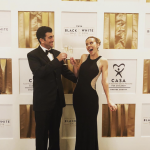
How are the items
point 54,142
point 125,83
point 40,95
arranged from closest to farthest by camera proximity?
point 40,95 < point 54,142 < point 125,83

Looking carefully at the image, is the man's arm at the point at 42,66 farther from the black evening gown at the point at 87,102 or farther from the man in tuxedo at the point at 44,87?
the black evening gown at the point at 87,102

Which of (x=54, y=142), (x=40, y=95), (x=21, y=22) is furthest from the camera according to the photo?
(x=21, y=22)

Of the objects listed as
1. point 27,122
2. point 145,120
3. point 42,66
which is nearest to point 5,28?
point 42,66

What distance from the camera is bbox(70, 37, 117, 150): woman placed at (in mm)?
1748

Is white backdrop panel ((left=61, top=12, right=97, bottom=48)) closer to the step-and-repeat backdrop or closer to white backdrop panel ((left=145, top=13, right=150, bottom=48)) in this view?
the step-and-repeat backdrop

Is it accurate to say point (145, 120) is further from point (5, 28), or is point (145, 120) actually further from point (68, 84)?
point (5, 28)

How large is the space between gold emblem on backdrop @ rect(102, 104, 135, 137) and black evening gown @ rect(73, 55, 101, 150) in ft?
1.73

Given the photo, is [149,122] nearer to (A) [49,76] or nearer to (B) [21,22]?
(A) [49,76]

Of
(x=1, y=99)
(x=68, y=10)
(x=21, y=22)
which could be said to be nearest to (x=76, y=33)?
(x=68, y=10)

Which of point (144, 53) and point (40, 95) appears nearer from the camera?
point (40, 95)

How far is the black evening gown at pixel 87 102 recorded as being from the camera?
1.75 meters

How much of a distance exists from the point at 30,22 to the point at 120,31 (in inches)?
46.2

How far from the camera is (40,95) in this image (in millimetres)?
1726

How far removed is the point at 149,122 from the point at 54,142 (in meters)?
1.35
